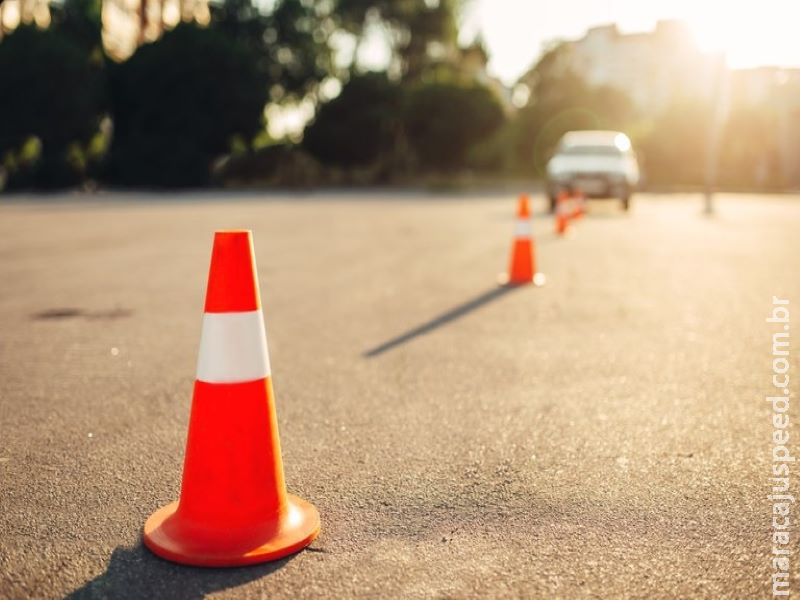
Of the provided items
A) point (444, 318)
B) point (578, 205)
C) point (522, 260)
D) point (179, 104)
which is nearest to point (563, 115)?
point (179, 104)

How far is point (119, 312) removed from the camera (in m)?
7.61

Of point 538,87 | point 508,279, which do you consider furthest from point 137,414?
point 538,87

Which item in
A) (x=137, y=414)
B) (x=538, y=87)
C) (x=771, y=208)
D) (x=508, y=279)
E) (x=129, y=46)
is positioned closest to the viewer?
(x=137, y=414)

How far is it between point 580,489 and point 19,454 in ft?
7.23

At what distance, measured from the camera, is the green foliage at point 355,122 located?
45938mm

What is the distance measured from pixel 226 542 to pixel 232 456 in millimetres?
263

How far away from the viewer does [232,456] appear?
2.95 m

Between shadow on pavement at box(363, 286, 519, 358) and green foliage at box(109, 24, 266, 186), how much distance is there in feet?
108

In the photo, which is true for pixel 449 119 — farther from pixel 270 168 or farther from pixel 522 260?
pixel 522 260

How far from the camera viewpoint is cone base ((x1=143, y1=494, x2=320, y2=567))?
277cm

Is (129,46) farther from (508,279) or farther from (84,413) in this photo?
A: (84,413)

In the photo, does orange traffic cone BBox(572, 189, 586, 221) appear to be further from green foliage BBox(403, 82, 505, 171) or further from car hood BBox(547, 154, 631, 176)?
green foliage BBox(403, 82, 505, 171)

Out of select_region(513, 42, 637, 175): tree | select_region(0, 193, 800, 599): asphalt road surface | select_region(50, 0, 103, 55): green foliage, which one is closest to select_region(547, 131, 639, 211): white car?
select_region(0, 193, 800, 599): asphalt road surface

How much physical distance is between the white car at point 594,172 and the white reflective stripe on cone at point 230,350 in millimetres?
20078
